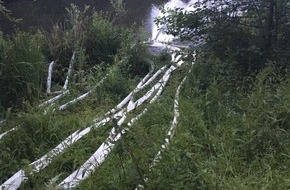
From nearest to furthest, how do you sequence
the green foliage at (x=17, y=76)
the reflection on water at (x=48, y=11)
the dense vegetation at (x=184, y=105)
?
the dense vegetation at (x=184, y=105) < the green foliage at (x=17, y=76) < the reflection on water at (x=48, y=11)

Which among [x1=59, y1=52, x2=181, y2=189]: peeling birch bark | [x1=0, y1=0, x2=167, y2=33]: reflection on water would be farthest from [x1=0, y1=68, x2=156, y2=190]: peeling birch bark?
[x1=0, y1=0, x2=167, y2=33]: reflection on water

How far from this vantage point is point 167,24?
15.2ft

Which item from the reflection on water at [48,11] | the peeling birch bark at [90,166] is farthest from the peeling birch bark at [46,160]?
the reflection on water at [48,11]

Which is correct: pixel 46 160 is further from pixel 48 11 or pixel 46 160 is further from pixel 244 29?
pixel 48 11

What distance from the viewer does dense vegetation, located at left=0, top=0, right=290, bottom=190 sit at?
2.69 metres

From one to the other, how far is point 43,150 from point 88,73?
1.64m

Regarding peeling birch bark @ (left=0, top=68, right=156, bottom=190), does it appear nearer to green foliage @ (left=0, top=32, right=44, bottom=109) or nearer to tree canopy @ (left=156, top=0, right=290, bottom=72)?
green foliage @ (left=0, top=32, right=44, bottom=109)

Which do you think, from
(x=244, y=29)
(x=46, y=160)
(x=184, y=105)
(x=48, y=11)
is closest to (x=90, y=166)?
(x=46, y=160)

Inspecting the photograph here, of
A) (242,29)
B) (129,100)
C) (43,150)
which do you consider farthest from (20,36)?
(242,29)

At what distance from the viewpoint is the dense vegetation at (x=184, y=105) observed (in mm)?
2686

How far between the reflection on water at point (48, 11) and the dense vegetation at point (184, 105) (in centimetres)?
346

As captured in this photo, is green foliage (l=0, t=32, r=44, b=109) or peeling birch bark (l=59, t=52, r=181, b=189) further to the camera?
green foliage (l=0, t=32, r=44, b=109)

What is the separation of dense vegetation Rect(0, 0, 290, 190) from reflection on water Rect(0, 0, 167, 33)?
3464mm

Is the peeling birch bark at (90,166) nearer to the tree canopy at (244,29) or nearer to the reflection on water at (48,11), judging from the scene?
the tree canopy at (244,29)
